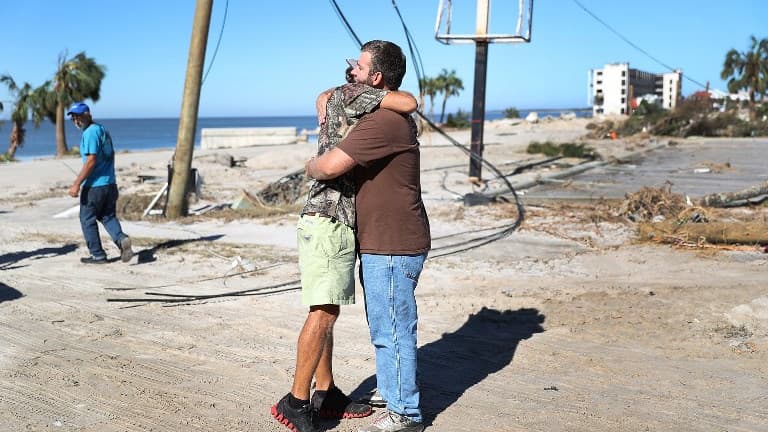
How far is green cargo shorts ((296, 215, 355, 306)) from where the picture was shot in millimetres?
3744

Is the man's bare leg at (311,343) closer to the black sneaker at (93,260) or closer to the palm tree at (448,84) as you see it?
the black sneaker at (93,260)

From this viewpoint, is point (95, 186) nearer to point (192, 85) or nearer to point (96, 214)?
point (96, 214)

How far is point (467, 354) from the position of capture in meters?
5.34

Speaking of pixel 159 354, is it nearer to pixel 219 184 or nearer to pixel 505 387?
pixel 505 387

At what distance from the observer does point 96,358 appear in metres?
5.21

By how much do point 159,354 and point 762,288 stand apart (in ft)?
16.9

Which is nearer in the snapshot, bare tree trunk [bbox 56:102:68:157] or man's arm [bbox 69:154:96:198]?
man's arm [bbox 69:154:96:198]

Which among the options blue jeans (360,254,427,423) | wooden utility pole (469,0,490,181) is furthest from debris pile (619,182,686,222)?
blue jeans (360,254,427,423)

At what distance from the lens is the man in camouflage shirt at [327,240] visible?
12.2ft

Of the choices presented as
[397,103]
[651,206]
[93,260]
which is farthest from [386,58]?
[651,206]

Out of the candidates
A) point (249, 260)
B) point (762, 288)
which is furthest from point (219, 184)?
point (762, 288)

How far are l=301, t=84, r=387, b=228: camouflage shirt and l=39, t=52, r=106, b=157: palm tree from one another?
34.6m

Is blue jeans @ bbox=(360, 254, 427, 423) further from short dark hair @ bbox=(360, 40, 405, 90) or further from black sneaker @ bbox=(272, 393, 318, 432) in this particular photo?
short dark hair @ bbox=(360, 40, 405, 90)

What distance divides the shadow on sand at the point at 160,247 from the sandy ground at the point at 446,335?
0.13 feet
